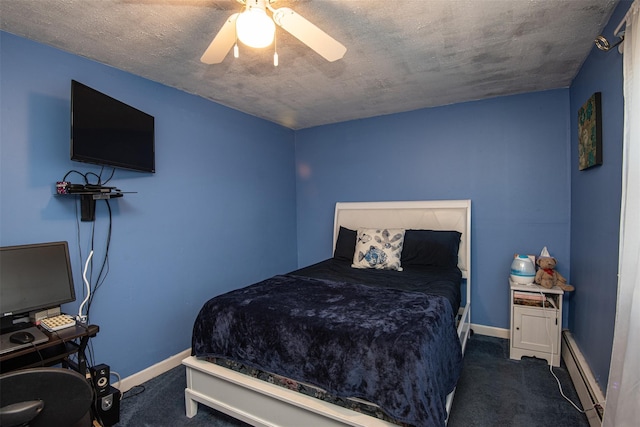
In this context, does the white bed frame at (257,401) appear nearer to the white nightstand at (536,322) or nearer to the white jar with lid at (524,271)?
the white nightstand at (536,322)

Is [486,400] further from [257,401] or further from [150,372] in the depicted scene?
[150,372]

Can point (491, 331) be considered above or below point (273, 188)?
below

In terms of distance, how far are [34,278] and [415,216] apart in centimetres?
322

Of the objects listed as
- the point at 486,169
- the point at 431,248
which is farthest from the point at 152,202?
the point at 486,169

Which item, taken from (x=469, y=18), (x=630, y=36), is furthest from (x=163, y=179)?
(x=630, y=36)

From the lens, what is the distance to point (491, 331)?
323 centimetres

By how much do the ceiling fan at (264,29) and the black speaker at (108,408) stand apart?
214 centimetres

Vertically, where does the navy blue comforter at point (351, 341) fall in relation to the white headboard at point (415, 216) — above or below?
below

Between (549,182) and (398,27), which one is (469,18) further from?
(549,182)

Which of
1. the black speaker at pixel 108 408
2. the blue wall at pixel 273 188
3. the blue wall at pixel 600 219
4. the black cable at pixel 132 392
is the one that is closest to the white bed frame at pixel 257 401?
the black speaker at pixel 108 408

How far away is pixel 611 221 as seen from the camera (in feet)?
6.00

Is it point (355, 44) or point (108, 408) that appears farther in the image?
point (355, 44)

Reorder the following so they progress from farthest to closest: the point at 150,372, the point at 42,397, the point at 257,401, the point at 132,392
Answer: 1. the point at 150,372
2. the point at 132,392
3. the point at 257,401
4. the point at 42,397

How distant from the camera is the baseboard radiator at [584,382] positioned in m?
1.79
